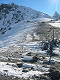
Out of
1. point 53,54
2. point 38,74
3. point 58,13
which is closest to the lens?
point 38,74

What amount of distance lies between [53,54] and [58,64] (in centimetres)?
576

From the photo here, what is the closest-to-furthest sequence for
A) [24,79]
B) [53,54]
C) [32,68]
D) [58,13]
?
[24,79], [32,68], [53,54], [58,13]

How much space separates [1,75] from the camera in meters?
18.4

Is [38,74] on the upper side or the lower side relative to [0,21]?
lower

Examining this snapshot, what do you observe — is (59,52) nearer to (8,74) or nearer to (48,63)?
(48,63)

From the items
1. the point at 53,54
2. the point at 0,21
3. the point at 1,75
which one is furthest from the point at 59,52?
the point at 0,21

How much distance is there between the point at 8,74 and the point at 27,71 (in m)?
2.43

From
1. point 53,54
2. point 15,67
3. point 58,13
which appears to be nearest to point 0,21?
point 58,13

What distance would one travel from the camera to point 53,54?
29797 millimetres

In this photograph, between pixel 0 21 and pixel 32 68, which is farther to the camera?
pixel 0 21

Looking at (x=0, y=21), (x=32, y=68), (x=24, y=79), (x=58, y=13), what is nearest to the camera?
(x=24, y=79)

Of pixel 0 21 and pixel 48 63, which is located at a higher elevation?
pixel 0 21

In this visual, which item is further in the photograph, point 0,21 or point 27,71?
point 0,21

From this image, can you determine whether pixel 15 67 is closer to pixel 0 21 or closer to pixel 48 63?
pixel 48 63
